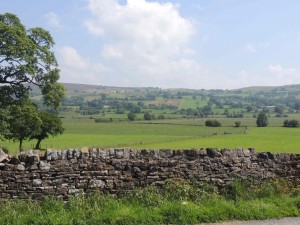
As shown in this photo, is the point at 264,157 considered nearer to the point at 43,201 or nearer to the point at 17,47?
the point at 43,201

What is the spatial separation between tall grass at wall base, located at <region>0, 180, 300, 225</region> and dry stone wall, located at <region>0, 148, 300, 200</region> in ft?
0.77

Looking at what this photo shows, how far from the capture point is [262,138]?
65125 millimetres

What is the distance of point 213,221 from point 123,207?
1826 mm

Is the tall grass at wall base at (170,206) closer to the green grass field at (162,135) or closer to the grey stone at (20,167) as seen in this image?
the grey stone at (20,167)

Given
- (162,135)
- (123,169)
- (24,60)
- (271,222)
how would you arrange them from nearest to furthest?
(271,222), (123,169), (24,60), (162,135)

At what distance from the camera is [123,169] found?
831 centimetres

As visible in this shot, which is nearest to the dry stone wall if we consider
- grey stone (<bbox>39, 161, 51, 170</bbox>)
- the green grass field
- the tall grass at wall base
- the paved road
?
grey stone (<bbox>39, 161, 51, 170</bbox>)

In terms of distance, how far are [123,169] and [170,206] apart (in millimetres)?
1529

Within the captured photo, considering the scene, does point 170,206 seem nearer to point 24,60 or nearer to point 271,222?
point 271,222

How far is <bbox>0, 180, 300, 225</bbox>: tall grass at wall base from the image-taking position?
6.92 m

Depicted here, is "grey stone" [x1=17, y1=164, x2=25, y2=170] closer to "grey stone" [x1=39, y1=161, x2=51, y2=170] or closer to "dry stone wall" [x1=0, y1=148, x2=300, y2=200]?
"dry stone wall" [x1=0, y1=148, x2=300, y2=200]

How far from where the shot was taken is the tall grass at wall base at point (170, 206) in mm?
6922

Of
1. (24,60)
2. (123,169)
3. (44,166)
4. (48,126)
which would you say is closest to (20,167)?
(44,166)

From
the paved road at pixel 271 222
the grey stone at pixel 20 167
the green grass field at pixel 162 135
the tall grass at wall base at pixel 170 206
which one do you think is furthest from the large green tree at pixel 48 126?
the paved road at pixel 271 222
